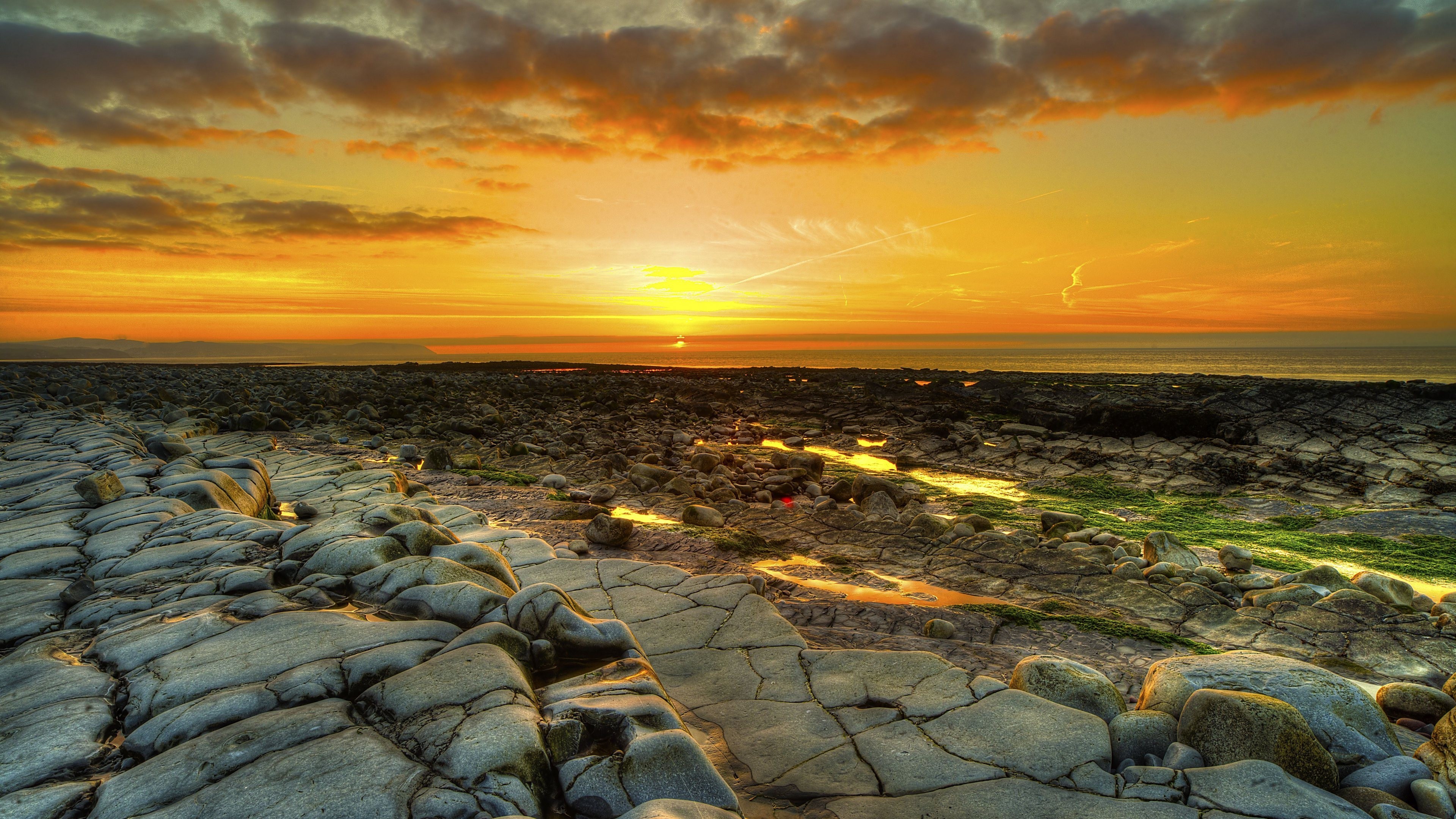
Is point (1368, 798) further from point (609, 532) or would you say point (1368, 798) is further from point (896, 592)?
point (609, 532)

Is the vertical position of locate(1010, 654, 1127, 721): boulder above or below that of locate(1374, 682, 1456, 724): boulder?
above

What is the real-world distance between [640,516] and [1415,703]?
7.45 metres

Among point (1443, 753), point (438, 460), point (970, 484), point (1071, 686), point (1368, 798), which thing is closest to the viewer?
point (1368, 798)

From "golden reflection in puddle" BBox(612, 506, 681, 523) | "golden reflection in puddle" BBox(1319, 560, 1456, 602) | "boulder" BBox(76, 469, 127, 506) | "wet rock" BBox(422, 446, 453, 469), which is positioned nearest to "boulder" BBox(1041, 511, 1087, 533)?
"golden reflection in puddle" BBox(1319, 560, 1456, 602)

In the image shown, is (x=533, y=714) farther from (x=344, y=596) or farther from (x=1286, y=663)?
(x=1286, y=663)

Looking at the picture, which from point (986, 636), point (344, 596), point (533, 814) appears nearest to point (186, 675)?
point (344, 596)

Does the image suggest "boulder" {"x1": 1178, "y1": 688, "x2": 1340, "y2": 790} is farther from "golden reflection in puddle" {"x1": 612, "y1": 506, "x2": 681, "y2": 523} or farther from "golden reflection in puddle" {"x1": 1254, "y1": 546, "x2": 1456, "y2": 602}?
"golden reflection in puddle" {"x1": 612, "y1": 506, "x2": 681, "y2": 523}

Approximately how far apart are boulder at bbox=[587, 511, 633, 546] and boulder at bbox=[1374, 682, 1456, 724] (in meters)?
6.36

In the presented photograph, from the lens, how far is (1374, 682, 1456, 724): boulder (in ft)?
12.5

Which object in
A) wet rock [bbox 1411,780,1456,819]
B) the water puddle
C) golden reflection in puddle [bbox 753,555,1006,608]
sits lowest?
the water puddle

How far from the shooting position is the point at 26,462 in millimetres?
8070

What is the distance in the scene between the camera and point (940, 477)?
1200cm

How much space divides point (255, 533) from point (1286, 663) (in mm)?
7499

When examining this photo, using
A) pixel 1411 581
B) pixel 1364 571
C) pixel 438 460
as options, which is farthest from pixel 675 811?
pixel 438 460
